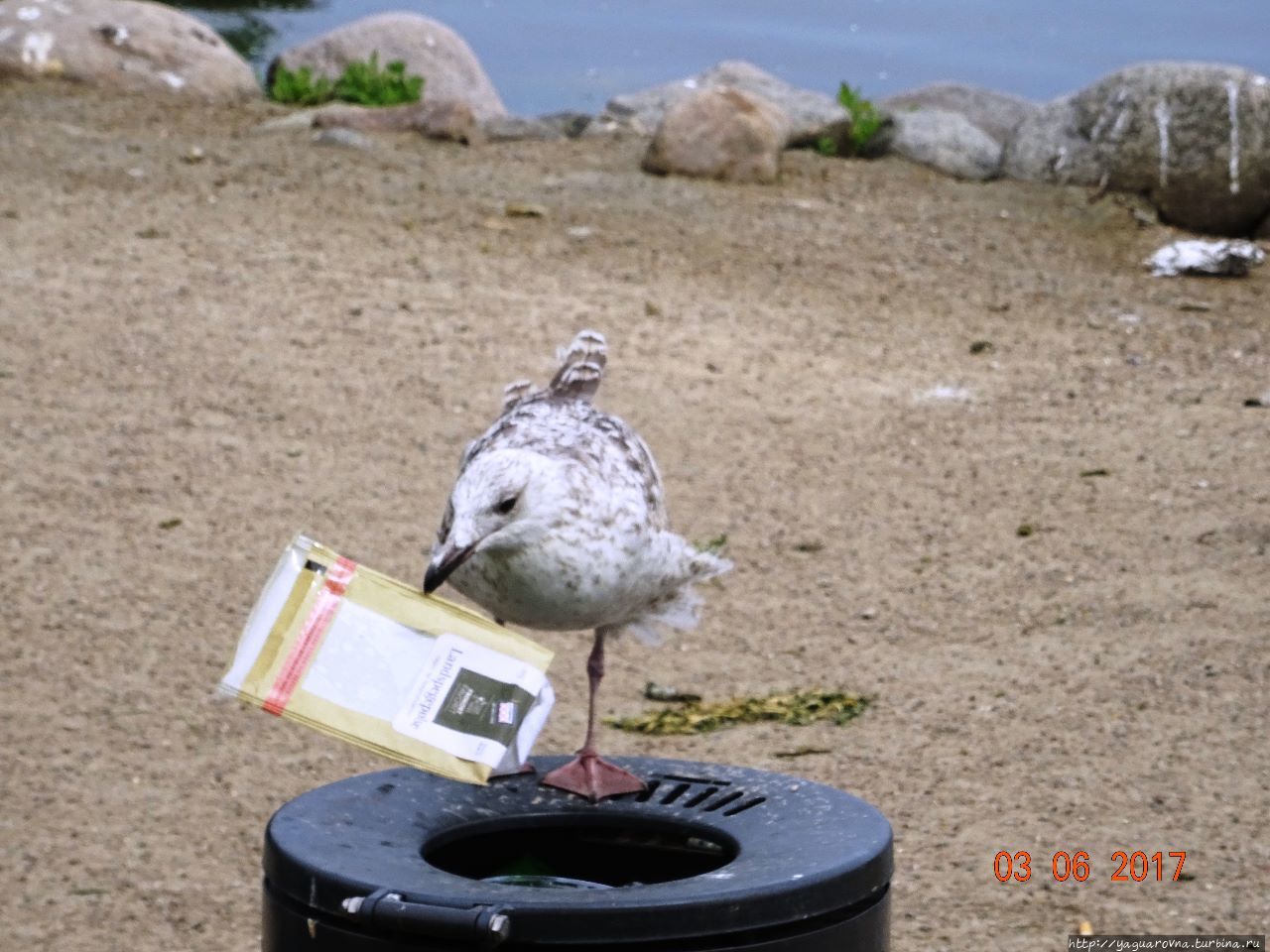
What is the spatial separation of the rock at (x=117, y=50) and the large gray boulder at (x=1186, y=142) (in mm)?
6198

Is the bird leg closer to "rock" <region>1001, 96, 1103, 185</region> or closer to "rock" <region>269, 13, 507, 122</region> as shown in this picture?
"rock" <region>1001, 96, 1103, 185</region>

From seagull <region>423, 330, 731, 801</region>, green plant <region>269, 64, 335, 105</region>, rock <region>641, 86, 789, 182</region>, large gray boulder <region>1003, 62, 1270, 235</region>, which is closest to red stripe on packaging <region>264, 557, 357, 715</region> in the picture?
seagull <region>423, 330, 731, 801</region>

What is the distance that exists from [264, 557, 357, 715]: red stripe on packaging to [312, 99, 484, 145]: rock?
382 inches

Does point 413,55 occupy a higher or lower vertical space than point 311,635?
higher

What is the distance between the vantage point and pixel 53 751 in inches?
199

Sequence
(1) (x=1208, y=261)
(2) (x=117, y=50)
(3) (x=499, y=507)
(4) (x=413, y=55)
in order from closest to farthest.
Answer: (3) (x=499, y=507)
(1) (x=1208, y=261)
(2) (x=117, y=50)
(4) (x=413, y=55)

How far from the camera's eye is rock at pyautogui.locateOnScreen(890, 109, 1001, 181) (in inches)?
476

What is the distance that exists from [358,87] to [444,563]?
10452mm

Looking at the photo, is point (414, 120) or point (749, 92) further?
point (749, 92)

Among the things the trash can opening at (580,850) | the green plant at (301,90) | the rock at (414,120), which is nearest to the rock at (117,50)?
the green plant at (301,90)

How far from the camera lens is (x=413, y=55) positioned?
14.1 m
